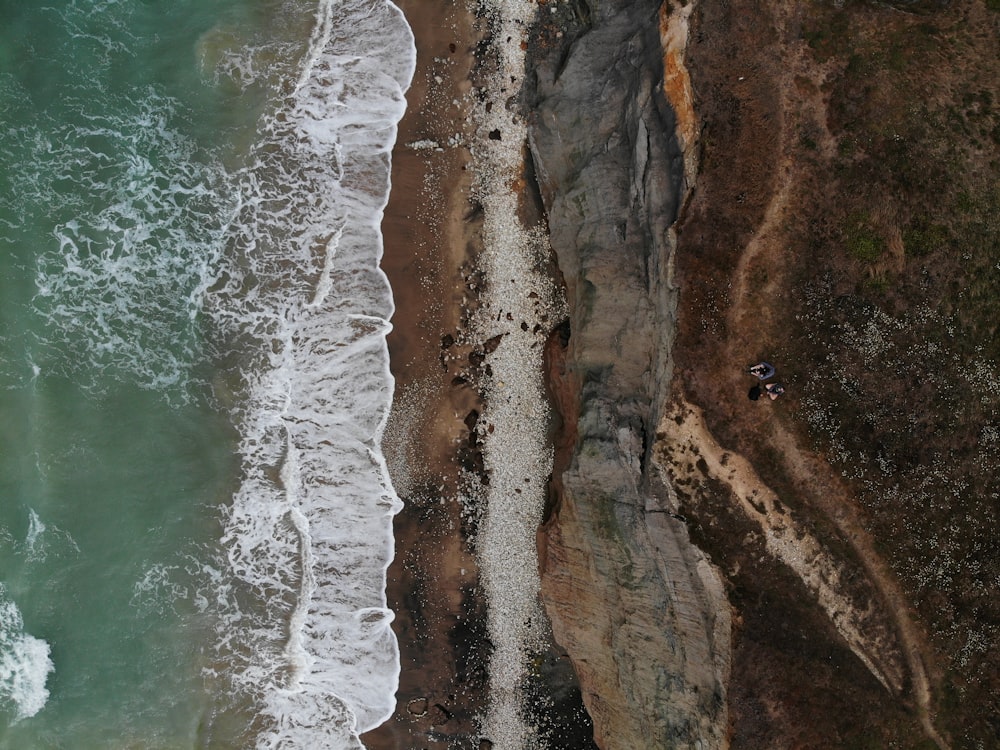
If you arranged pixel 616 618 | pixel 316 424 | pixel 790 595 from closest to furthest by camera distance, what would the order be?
1. pixel 790 595
2. pixel 616 618
3. pixel 316 424

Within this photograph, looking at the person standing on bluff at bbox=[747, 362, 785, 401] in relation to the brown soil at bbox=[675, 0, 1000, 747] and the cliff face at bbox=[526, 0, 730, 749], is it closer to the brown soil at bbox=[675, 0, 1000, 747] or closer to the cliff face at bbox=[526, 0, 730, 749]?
the brown soil at bbox=[675, 0, 1000, 747]

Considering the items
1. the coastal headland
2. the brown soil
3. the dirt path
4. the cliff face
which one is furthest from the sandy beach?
the dirt path

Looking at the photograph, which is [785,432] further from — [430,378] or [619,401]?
[430,378]

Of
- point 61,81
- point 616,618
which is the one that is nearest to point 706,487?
point 616,618

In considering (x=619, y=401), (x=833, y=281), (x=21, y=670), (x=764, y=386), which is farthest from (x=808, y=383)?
(x=21, y=670)

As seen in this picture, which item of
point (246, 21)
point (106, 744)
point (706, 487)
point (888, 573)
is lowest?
point (106, 744)

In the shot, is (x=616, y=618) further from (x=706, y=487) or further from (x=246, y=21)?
(x=246, y=21)
